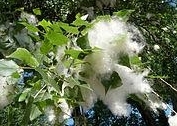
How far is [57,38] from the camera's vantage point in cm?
119

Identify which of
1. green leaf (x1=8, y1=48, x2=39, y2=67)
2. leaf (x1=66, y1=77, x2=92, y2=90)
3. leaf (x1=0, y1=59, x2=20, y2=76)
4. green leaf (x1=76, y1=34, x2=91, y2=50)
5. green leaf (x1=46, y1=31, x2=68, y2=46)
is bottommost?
leaf (x1=66, y1=77, x2=92, y2=90)

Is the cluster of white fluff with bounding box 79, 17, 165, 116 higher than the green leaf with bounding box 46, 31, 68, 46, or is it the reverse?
the green leaf with bounding box 46, 31, 68, 46

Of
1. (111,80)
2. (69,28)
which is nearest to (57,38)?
(69,28)

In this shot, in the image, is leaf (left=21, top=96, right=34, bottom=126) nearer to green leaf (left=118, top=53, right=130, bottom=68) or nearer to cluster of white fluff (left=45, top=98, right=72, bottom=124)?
cluster of white fluff (left=45, top=98, right=72, bottom=124)

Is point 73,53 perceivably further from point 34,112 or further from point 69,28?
point 34,112

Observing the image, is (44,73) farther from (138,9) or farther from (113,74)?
(138,9)

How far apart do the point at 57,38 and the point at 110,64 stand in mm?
137

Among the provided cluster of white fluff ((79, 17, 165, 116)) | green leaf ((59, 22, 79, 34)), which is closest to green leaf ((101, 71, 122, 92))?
cluster of white fluff ((79, 17, 165, 116))

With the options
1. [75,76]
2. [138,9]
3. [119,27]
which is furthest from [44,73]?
[138,9]

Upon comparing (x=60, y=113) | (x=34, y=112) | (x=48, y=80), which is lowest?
A: (x=60, y=113)

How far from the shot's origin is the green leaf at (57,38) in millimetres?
1183

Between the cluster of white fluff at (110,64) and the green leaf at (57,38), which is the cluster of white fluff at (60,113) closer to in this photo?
the cluster of white fluff at (110,64)

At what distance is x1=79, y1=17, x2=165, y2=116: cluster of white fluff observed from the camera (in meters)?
1.18

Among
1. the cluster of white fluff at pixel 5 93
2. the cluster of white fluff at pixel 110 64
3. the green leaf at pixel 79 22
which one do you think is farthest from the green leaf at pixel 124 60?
the cluster of white fluff at pixel 5 93
